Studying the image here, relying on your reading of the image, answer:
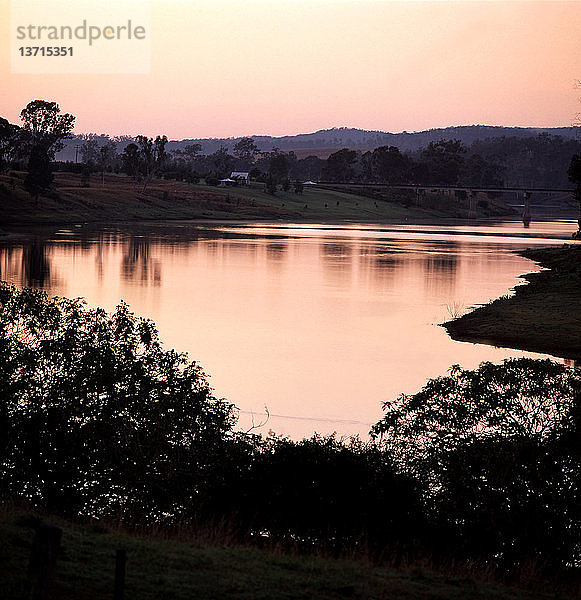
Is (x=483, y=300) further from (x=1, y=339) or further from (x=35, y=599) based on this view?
(x=35, y=599)

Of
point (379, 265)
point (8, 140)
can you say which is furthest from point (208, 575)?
point (8, 140)

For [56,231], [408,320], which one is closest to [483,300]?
[408,320]

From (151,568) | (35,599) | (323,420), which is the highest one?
(35,599)

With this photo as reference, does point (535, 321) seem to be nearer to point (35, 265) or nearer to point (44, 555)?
point (44, 555)

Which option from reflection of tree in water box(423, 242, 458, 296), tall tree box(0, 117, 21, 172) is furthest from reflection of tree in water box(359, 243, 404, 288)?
tall tree box(0, 117, 21, 172)

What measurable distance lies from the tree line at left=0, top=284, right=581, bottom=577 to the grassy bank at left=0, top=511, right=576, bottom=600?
5.38 ft

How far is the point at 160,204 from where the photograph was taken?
159125 mm

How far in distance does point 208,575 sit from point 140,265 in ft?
201

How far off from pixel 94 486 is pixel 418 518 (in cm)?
569

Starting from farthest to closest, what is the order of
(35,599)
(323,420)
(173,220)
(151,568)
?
(173,220) < (323,420) < (151,568) < (35,599)

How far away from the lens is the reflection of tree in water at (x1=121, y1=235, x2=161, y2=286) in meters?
61.9

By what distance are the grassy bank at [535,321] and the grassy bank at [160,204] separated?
84.3 m

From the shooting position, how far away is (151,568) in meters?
10.8

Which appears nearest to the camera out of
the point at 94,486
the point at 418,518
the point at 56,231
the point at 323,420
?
the point at 418,518
